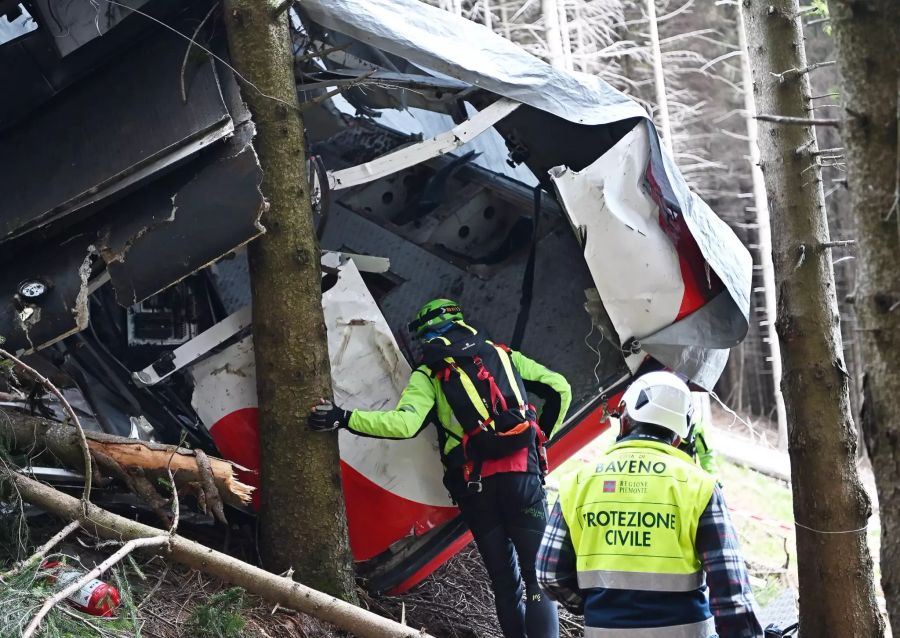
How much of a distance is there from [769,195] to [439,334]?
1.58m

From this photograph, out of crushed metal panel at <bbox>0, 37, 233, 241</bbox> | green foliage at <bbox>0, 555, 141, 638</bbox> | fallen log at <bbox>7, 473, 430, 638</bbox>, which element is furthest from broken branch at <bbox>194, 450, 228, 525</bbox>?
crushed metal panel at <bbox>0, 37, 233, 241</bbox>

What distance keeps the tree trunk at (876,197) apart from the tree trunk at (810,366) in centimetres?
170

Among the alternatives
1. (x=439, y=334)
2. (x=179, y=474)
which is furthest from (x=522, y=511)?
(x=179, y=474)

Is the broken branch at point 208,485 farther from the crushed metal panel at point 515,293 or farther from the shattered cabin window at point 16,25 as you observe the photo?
the shattered cabin window at point 16,25

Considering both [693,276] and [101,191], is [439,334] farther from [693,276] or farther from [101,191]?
[101,191]

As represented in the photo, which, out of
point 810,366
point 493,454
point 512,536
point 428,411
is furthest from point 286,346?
point 810,366

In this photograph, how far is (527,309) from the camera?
4.94 meters

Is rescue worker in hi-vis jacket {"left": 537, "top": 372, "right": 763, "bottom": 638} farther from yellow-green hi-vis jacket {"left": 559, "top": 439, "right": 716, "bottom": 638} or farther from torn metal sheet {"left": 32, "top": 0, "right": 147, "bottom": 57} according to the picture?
torn metal sheet {"left": 32, "top": 0, "right": 147, "bottom": 57}

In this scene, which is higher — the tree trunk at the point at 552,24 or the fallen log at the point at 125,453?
the tree trunk at the point at 552,24

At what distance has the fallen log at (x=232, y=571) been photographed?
3.43 m

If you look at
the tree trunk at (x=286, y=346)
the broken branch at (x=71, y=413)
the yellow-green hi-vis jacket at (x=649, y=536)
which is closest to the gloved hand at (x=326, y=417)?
the tree trunk at (x=286, y=346)

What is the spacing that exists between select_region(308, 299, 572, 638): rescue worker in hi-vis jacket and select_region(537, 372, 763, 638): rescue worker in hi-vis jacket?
1.09 m

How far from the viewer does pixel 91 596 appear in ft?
10.0

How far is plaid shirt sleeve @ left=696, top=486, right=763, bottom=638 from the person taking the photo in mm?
2809
